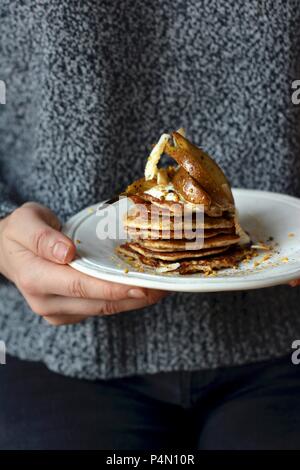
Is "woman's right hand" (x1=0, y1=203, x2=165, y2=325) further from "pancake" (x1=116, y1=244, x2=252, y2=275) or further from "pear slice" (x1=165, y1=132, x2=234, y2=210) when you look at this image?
→ "pear slice" (x1=165, y1=132, x2=234, y2=210)

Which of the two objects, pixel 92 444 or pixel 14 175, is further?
pixel 14 175

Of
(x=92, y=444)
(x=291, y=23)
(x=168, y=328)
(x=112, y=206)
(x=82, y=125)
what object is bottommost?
(x=92, y=444)

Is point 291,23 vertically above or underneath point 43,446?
above

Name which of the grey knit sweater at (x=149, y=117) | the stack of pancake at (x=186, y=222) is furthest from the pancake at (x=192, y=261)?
the grey knit sweater at (x=149, y=117)

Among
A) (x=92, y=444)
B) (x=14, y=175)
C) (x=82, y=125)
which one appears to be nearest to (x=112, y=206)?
(x=82, y=125)

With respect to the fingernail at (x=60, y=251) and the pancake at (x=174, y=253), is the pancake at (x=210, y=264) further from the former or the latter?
the fingernail at (x=60, y=251)

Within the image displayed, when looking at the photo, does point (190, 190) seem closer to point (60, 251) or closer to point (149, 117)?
point (60, 251)

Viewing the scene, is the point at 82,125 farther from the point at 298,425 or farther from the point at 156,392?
the point at 298,425

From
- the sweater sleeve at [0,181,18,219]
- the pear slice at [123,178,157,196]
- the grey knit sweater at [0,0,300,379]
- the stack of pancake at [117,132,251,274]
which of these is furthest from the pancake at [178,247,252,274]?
the sweater sleeve at [0,181,18,219]
